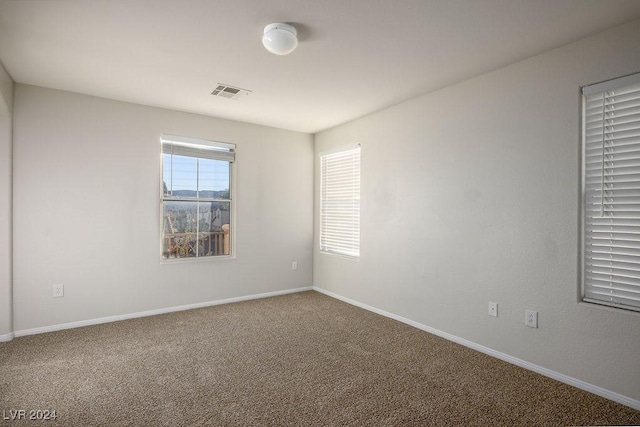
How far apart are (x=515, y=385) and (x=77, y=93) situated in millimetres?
4802

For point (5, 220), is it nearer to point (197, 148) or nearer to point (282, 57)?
point (197, 148)

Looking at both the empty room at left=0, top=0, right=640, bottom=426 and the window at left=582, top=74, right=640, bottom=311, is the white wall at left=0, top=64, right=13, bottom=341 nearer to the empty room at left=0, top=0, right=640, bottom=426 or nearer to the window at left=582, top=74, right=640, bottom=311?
the empty room at left=0, top=0, right=640, bottom=426

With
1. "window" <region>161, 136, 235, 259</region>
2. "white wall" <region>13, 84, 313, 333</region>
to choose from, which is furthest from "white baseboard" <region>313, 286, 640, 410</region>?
"window" <region>161, 136, 235, 259</region>

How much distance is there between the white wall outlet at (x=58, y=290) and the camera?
11.3 ft

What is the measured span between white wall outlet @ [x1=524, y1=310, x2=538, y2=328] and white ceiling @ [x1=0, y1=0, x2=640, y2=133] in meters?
2.02

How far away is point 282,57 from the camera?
271 centimetres

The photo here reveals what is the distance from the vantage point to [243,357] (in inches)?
112

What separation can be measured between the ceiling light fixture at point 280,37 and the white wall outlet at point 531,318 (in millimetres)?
2701

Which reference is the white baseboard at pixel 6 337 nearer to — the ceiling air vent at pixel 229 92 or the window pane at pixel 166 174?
the window pane at pixel 166 174

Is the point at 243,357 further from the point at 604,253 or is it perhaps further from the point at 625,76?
the point at 625,76

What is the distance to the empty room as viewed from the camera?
2162mm

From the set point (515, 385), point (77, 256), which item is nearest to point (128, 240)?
point (77, 256)

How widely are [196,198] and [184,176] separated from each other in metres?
0.31

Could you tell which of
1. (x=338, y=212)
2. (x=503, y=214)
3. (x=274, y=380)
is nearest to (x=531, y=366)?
(x=503, y=214)
